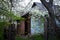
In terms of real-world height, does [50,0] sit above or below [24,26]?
above

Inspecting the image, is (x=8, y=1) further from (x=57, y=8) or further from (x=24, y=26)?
(x=24, y=26)

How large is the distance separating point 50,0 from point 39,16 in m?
6.46

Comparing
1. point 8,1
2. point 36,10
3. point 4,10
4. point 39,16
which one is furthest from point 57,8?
point 4,10

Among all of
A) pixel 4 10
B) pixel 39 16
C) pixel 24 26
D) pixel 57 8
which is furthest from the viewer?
pixel 24 26

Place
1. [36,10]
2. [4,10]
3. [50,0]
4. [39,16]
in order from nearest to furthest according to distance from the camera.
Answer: [4,10] → [50,0] → [39,16] → [36,10]

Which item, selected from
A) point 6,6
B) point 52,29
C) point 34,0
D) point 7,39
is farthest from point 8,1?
point 34,0

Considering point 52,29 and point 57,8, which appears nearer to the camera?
point 52,29

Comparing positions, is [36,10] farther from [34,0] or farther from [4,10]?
[4,10]

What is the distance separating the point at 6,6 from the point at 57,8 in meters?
6.26

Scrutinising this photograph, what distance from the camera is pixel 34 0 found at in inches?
907

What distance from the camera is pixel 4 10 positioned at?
1252 cm

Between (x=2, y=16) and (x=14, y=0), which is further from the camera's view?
(x=14, y=0)

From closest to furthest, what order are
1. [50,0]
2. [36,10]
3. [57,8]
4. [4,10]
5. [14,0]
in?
[4,10] < [50,0] < [14,0] < [57,8] < [36,10]

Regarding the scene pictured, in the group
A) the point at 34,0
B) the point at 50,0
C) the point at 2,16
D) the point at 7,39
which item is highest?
the point at 34,0
